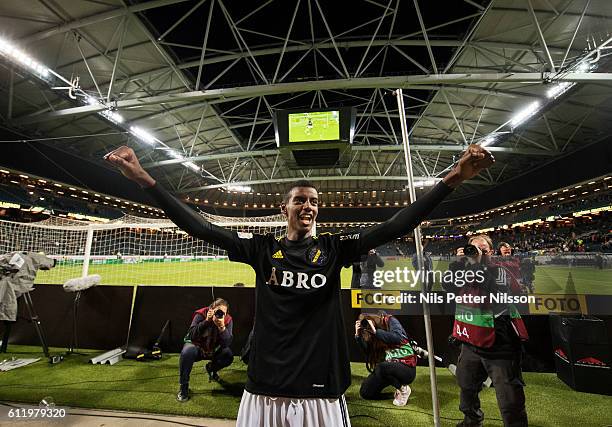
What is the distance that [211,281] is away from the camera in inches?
408

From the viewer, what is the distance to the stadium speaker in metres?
3.81

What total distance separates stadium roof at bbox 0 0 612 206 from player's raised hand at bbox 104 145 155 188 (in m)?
7.60

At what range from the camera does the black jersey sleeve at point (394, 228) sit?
1412 mm

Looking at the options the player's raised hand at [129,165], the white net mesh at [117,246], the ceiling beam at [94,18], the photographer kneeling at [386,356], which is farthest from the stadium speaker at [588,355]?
the ceiling beam at [94,18]

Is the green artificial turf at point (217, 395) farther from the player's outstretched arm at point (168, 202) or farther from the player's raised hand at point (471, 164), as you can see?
the player's raised hand at point (471, 164)

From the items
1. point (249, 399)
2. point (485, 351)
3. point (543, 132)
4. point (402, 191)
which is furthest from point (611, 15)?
point (402, 191)

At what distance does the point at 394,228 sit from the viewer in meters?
1.47

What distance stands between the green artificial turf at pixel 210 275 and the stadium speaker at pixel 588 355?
50 cm

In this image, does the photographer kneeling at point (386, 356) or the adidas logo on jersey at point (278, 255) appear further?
the photographer kneeling at point (386, 356)

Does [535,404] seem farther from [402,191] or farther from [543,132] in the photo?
[402,191]

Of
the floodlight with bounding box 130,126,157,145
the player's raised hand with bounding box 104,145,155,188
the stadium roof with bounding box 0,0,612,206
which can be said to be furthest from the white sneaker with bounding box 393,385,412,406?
the floodlight with bounding box 130,126,157,145

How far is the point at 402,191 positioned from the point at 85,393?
28.7 m

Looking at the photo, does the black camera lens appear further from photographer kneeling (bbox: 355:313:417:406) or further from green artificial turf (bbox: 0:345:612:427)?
green artificial turf (bbox: 0:345:612:427)

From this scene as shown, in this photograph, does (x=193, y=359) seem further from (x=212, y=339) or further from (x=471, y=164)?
(x=471, y=164)
